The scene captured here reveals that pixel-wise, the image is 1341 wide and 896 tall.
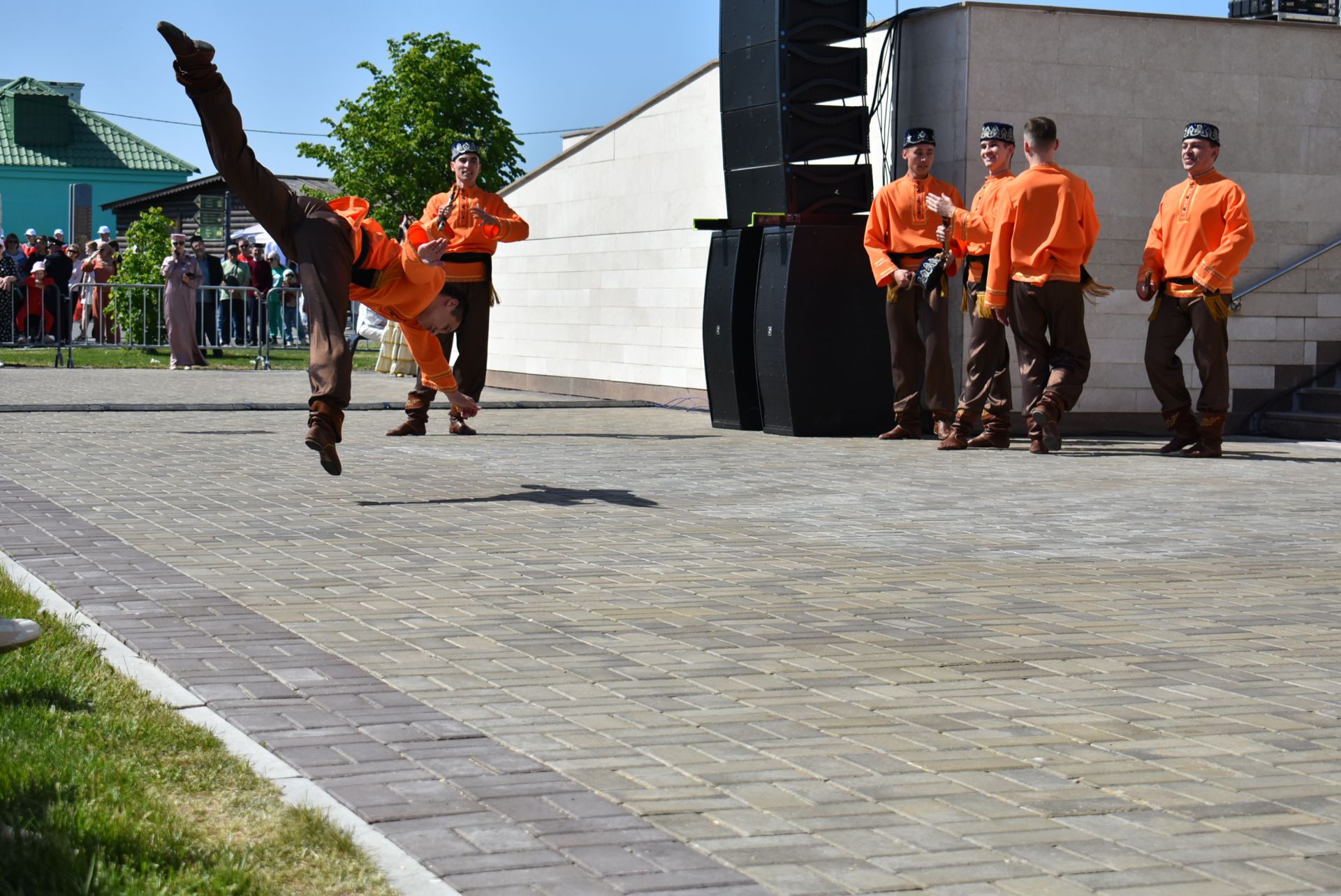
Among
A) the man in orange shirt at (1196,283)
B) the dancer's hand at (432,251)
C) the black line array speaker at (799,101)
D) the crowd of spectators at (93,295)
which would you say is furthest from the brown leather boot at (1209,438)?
the crowd of spectators at (93,295)

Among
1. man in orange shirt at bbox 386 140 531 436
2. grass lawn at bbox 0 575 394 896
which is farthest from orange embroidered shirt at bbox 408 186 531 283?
grass lawn at bbox 0 575 394 896

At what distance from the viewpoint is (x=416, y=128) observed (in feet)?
199

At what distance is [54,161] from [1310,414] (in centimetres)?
6454

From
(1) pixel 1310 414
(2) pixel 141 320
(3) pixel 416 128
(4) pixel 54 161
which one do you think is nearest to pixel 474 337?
(1) pixel 1310 414

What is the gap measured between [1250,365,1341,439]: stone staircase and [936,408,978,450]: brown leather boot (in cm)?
358

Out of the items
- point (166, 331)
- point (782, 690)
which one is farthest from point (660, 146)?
point (782, 690)

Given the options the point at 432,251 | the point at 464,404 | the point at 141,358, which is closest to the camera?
the point at 432,251

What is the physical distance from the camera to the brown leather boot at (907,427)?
14016 mm

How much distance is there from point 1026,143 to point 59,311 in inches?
698

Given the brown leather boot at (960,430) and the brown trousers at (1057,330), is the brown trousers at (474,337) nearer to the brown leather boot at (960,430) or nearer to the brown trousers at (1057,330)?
the brown leather boot at (960,430)

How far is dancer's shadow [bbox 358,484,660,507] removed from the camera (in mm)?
9383

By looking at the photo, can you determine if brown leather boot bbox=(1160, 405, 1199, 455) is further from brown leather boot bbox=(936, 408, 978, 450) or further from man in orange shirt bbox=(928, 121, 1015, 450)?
brown leather boot bbox=(936, 408, 978, 450)

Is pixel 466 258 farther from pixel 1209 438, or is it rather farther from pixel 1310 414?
pixel 1310 414

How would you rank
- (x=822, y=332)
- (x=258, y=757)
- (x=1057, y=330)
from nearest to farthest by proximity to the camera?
(x=258, y=757), (x=1057, y=330), (x=822, y=332)
